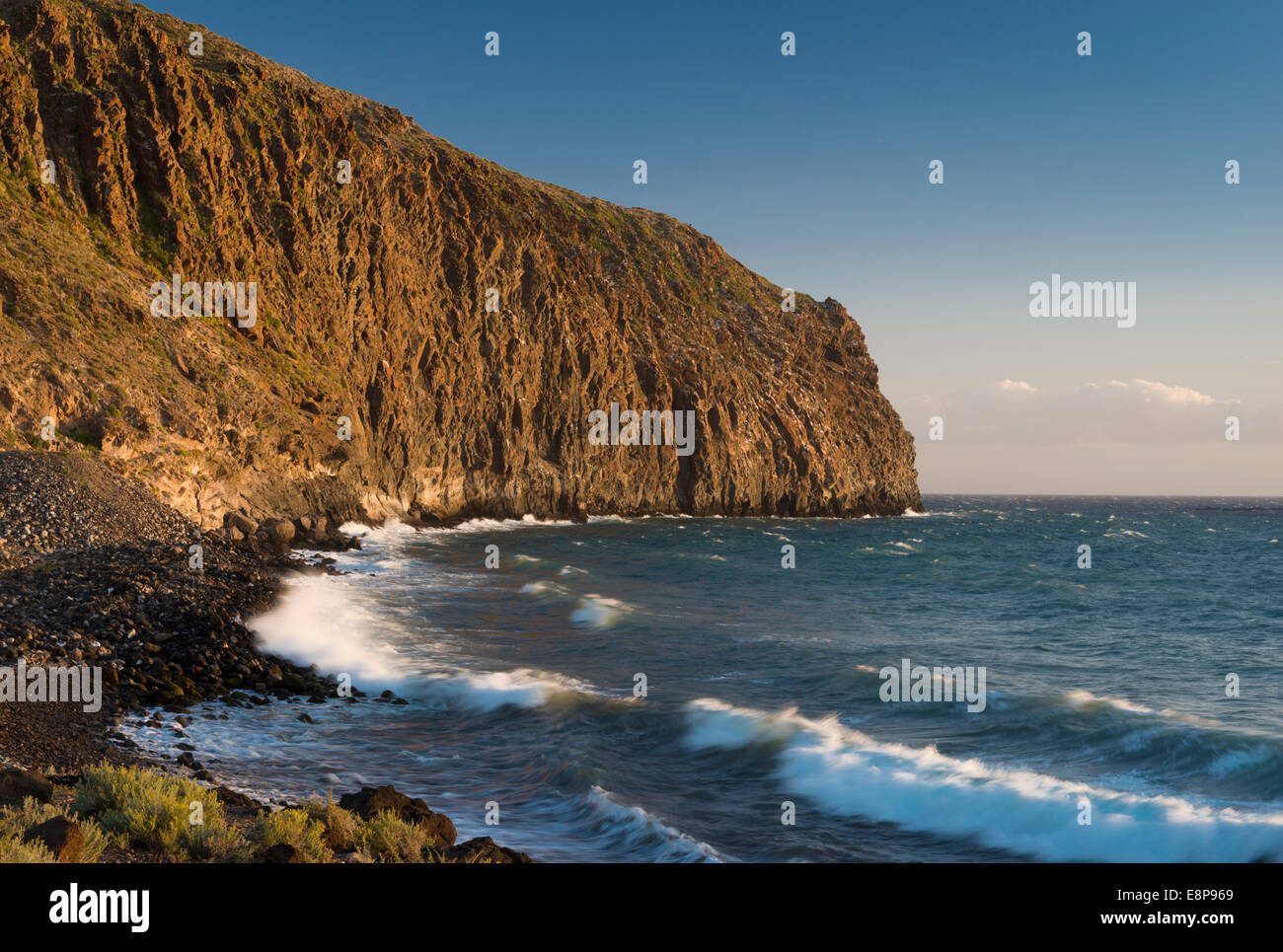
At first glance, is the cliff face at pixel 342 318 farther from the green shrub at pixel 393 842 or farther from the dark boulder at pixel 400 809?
the green shrub at pixel 393 842

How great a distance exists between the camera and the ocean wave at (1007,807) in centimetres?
1189

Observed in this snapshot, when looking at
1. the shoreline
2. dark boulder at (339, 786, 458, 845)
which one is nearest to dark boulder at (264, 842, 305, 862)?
the shoreline

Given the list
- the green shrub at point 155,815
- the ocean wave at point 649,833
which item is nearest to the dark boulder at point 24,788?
the green shrub at point 155,815

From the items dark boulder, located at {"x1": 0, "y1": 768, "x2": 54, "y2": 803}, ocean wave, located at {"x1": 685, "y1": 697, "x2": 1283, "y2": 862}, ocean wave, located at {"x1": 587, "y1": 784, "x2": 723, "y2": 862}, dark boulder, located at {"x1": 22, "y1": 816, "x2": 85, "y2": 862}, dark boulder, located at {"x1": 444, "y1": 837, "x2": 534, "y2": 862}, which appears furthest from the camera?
ocean wave, located at {"x1": 685, "y1": 697, "x2": 1283, "y2": 862}

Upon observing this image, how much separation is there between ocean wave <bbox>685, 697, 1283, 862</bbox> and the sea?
5 cm

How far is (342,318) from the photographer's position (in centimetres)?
5662

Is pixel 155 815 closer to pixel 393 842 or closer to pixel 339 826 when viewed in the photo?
pixel 339 826

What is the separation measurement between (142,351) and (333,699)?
27892mm

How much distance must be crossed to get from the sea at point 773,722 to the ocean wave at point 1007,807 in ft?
0.16

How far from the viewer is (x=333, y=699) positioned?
1742 centimetres

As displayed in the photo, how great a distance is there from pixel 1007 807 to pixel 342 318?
53097 millimetres

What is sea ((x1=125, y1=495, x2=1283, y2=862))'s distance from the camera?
1202cm

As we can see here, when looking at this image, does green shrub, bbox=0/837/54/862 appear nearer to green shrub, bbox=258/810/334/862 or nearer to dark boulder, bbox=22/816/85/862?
dark boulder, bbox=22/816/85/862

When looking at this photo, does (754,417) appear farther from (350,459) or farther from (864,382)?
(350,459)
